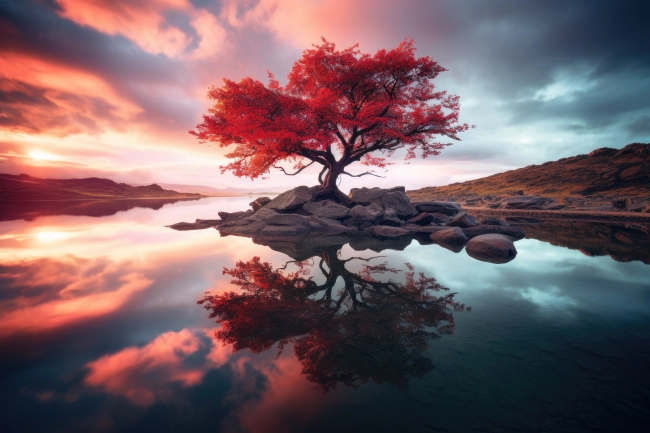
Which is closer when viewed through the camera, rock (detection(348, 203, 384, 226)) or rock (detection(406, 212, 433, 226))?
rock (detection(348, 203, 384, 226))

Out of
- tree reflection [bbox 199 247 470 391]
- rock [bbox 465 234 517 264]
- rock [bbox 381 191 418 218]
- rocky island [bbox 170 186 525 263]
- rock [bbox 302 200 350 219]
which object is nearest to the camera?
tree reflection [bbox 199 247 470 391]

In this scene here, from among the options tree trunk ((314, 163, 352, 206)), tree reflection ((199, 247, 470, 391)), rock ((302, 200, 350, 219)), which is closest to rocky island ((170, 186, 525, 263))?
rock ((302, 200, 350, 219))

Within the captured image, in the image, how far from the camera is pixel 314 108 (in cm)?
1892

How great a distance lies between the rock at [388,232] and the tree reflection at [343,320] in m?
7.92

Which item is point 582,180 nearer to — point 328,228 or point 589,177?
point 589,177

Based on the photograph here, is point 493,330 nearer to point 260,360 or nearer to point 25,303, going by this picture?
point 260,360

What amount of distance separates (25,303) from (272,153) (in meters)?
16.2

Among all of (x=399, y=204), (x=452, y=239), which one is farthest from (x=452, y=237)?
(x=399, y=204)

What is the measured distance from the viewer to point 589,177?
56625 mm

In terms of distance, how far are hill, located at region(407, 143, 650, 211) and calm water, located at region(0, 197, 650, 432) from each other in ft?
105

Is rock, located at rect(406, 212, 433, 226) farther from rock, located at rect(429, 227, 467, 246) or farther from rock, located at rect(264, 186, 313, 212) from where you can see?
rock, located at rect(264, 186, 313, 212)

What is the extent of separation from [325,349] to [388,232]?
43.1 feet

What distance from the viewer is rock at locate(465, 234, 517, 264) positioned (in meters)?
10.9

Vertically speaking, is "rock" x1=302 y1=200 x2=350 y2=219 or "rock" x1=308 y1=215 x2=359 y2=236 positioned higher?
"rock" x1=302 y1=200 x2=350 y2=219
